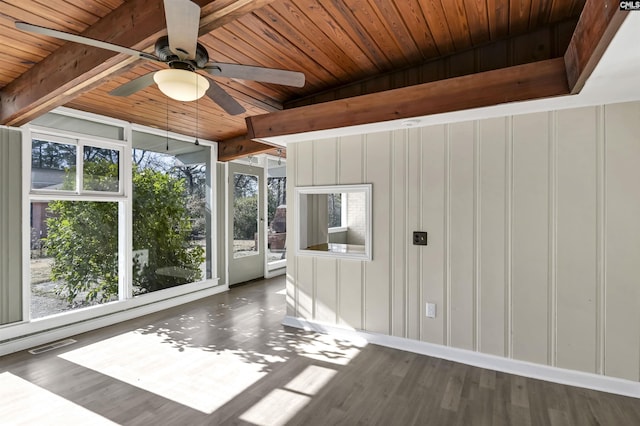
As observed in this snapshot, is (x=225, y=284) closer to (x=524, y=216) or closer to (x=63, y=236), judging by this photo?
(x=63, y=236)

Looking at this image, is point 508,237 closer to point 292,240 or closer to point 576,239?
point 576,239

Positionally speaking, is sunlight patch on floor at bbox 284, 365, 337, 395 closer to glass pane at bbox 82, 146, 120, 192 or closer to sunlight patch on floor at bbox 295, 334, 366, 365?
sunlight patch on floor at bbox 295, 334, 366, 365

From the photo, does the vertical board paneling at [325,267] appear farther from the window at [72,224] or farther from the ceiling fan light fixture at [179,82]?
the window at [72,224]

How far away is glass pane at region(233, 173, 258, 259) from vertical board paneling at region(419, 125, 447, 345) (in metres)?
3.72

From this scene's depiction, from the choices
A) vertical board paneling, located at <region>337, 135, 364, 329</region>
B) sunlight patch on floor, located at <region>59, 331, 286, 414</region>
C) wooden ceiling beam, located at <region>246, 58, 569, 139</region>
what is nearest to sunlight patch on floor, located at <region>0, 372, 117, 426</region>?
sunlight patch on floor, located at <region>59, 331, 286, 414</region>

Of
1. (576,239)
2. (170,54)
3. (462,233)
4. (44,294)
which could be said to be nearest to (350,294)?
(462,233)

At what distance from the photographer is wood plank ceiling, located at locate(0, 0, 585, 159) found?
2.09 meters

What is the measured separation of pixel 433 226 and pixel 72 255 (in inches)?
154

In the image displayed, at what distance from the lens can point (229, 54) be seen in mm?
2674

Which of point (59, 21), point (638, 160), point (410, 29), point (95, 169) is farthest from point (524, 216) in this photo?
point (95, 169)

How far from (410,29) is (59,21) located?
2436 millimetres

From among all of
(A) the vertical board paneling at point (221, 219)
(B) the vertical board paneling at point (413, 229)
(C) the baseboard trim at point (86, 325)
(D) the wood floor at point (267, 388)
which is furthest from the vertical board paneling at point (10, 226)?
(B) the vertical board paneling at point (413, 229)

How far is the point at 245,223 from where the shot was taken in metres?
6.16

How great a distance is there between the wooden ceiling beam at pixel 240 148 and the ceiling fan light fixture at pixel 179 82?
3.13m
